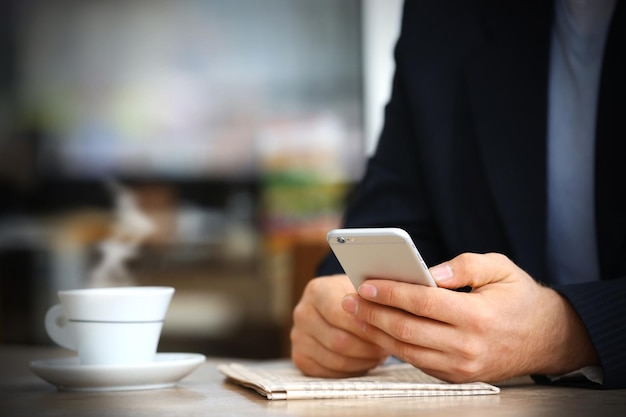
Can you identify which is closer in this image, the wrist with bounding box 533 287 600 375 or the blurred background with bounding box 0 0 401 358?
the wrist with bounding box 533 287 600 375

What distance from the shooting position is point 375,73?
177 inches

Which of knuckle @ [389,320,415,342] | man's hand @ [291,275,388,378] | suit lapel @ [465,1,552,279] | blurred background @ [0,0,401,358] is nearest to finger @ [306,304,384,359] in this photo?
man's hand @ [291,275,388,378]

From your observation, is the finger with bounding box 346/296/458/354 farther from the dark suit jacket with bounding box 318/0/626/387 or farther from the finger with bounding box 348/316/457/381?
the dark suit jacket with bounding box 318/0/626/387

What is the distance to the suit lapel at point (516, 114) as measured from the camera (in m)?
1.17

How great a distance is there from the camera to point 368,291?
2.45ft

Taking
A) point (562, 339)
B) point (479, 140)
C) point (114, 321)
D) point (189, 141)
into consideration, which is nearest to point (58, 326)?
point (114, 321)

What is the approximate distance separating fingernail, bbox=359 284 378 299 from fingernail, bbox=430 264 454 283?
5 centimetres

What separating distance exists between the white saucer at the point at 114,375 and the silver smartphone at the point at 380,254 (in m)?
0.19

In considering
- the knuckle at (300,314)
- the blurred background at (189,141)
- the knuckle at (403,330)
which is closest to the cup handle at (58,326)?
the knuckle at (300,314)

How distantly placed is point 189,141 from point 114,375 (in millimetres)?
3635

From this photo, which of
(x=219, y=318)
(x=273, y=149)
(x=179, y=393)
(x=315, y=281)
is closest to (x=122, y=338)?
(x=179, y=393)

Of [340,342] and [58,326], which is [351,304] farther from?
[58,326]

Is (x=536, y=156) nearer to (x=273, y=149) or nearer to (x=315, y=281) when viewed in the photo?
(x=315, y=281)

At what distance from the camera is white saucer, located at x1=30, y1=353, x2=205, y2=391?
80 cm
